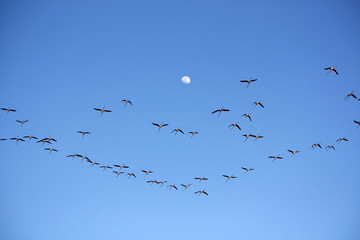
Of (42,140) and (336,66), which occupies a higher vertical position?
(336,66)

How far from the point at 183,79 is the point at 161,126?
19266 millimetres

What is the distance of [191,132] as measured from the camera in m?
80.8

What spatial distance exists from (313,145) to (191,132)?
30497 mm

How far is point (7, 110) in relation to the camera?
76188 mm

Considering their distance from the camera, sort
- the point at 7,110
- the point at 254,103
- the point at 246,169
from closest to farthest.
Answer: the point at 254,103, the point at 7,110, the point at 246,169

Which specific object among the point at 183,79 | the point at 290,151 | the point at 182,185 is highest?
the point at 183,79

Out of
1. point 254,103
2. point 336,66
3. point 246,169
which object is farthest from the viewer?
point 246,169

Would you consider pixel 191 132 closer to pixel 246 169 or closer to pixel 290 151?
pixel 246 169

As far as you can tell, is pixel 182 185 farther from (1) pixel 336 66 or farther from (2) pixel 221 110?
(1) pixel 336 66

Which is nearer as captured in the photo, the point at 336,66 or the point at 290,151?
the point at 336,66

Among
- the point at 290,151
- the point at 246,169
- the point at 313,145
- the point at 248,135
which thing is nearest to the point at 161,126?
the point at 248,135

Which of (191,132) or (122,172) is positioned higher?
(191,132)

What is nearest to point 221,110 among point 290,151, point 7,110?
point 290,151

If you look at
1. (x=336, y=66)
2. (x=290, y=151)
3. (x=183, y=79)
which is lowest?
(x=290, y=151)
